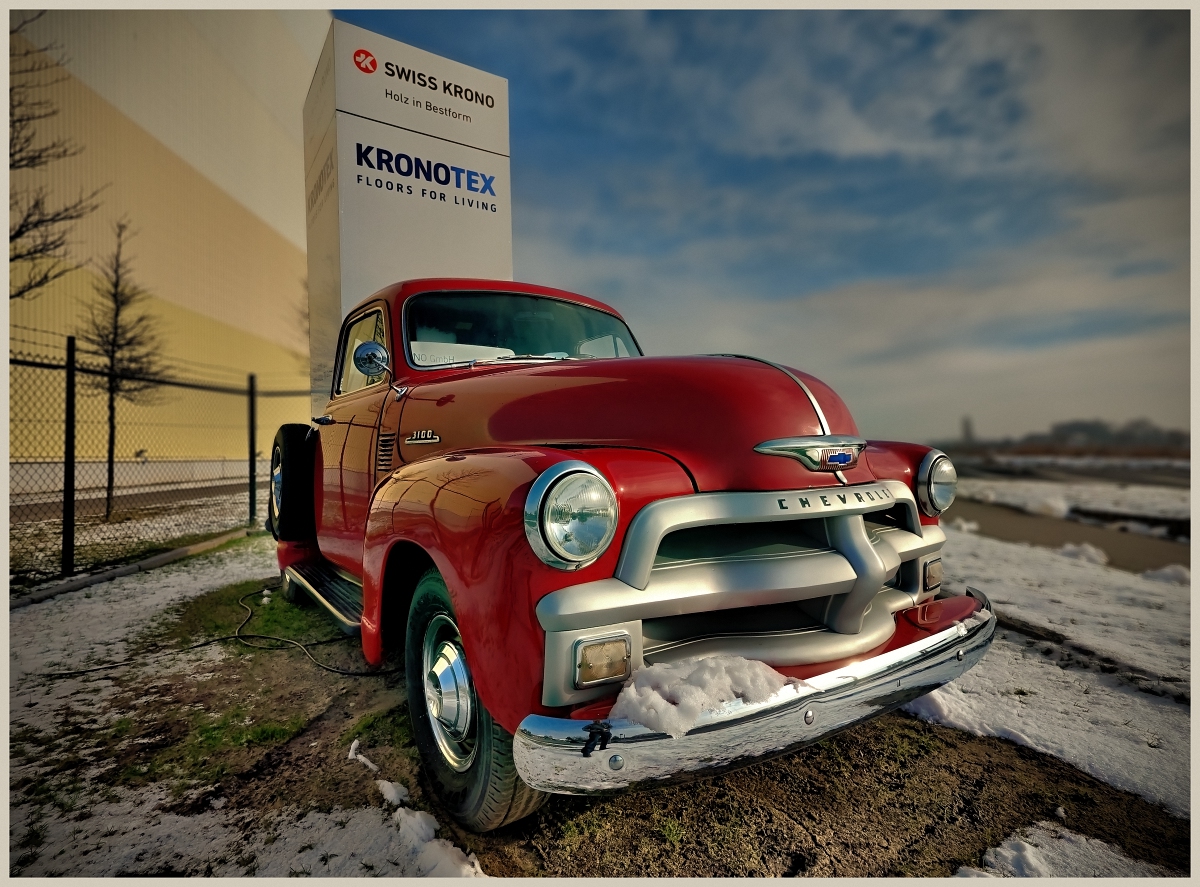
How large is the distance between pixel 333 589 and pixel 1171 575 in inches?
250

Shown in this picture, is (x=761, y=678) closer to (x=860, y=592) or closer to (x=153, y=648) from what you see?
(x=860, y=592)

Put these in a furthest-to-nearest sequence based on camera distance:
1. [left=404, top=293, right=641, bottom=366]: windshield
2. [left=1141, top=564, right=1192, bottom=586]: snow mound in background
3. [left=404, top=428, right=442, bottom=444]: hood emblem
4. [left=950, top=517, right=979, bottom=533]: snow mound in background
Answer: [left=950, top=517, right=979, bottom=533]: snow mound in background < [left=1141, top=564, right=1192, bottom=586]: snow mound in background < [left=404, top=293, right=641, bottom=366]: windshield < [left=404, top=428, right=442, bottom=444]: hood emblem

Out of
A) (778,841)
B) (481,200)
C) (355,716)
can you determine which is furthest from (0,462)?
(481,200)

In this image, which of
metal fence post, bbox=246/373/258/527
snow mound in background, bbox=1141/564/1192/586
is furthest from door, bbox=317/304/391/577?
snow mound in background, bbox=1141/564/1192/586

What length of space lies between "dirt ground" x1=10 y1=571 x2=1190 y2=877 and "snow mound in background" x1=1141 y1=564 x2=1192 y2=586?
13.0 ft

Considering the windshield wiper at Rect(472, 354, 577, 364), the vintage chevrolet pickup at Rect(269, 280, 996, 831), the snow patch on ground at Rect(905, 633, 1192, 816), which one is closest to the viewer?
the vintage chevrolet pickup at Rect(269, 280, 996, 831)

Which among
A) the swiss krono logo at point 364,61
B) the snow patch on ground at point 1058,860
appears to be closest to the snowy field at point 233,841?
the snow patch on ground at point 1058,860

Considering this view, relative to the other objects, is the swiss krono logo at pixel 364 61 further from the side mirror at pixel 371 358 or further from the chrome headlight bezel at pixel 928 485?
the chrome headlight bezel at pixel 928 485

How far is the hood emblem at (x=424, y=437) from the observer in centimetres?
246

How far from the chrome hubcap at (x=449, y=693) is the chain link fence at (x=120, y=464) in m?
4.48

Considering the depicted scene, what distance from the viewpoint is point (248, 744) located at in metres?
2.38

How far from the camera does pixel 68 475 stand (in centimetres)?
514

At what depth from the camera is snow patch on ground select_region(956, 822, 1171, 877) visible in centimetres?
164

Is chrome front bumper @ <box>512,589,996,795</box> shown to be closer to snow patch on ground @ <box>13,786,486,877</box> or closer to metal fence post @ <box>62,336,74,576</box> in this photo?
snow patch on ground @ <box>13,786,486,877</box>
